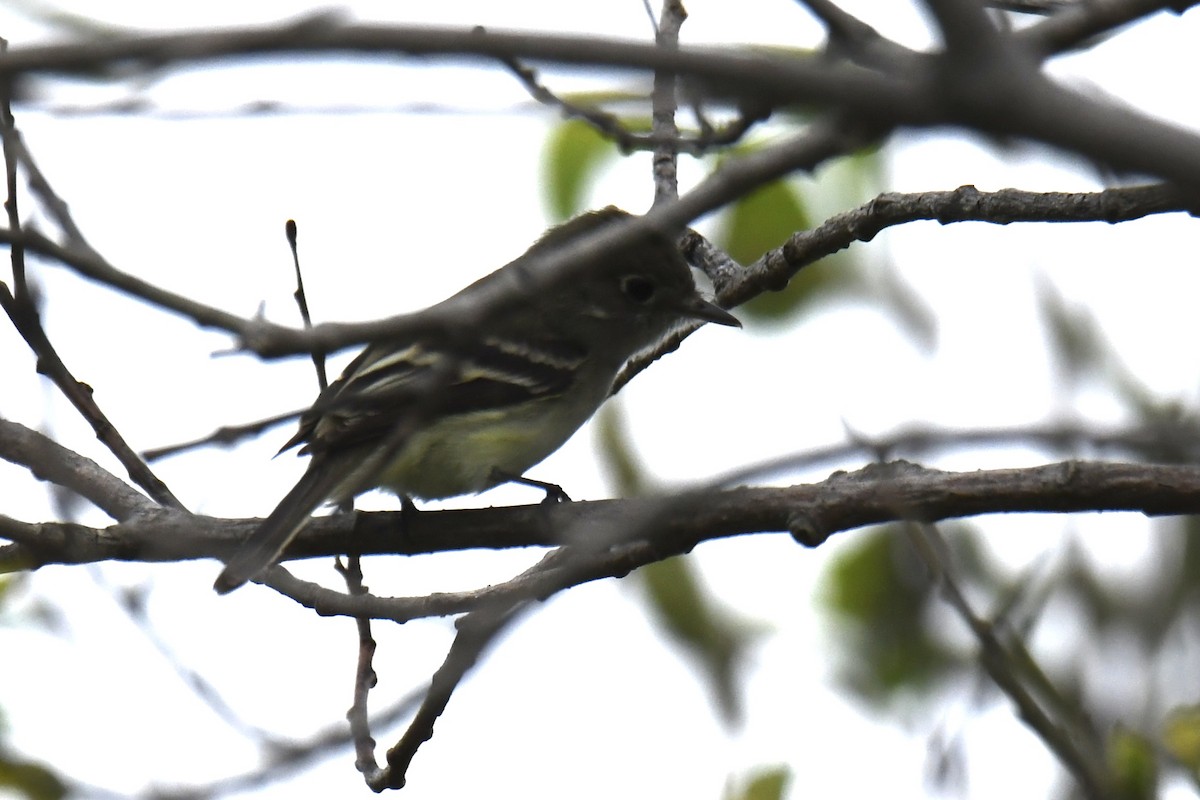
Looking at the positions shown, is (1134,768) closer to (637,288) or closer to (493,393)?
(493,393)

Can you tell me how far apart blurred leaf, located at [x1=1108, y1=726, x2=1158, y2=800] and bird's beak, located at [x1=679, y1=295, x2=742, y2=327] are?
3830 mm

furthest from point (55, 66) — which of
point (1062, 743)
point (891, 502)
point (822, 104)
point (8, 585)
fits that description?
point (8, 585)

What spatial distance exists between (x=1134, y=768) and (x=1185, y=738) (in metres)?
0.37

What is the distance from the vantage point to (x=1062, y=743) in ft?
10.9

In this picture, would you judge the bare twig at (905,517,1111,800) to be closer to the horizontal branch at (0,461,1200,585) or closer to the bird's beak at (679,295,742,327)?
the horizontal branch at (0,461,1200,585)

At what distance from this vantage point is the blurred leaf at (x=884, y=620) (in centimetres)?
666

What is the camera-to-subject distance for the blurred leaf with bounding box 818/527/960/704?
6.66m

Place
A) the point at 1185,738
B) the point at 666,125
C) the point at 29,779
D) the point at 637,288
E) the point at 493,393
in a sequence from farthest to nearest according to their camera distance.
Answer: the point at 637,288 < the point at 493,393 < the point at 666,125 < the point at 29,779 < the point at 1185,738

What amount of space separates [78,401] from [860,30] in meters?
3.04

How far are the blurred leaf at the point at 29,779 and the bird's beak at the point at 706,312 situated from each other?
4.05 metres

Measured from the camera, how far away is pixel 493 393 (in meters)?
6.81

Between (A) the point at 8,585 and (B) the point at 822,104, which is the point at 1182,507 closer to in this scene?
(B) the point at 822,104

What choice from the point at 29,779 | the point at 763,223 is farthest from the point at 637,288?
the point at 29,779

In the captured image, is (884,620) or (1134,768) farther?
(884,620)
